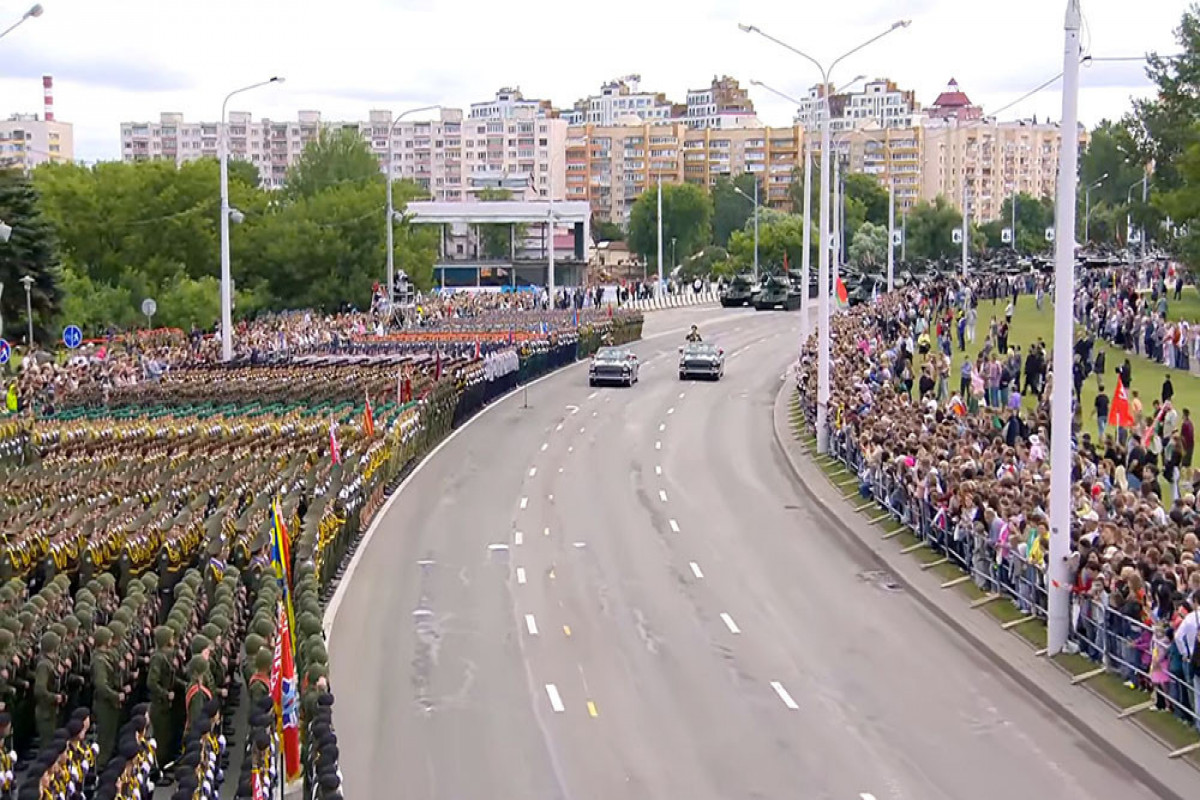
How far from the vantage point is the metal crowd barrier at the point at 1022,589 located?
1520 cm

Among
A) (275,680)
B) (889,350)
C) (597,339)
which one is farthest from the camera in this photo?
(597,339)

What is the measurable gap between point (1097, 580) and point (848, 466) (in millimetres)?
14389

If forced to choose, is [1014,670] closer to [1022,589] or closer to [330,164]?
[1022,589]

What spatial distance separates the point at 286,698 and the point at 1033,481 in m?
11.4

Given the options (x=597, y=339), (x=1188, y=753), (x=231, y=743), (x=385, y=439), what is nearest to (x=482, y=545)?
(x=385, y=439)

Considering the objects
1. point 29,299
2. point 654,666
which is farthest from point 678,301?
point 654,666

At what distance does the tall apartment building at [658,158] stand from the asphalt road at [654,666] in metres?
163

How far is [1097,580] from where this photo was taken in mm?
16562

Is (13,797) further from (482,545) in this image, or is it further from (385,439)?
(385,439)

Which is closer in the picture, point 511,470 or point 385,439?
point 385,439

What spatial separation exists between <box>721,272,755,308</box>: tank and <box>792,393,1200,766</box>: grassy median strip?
177ft

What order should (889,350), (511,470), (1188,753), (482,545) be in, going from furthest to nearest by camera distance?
(889,350), (511,470), (482,545), (1188,753)

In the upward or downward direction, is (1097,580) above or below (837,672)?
above

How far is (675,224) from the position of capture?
463 ft
